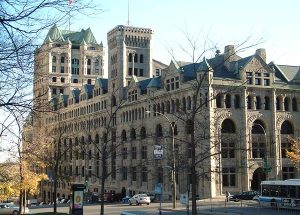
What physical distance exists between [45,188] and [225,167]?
76.9m

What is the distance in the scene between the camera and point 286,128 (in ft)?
240

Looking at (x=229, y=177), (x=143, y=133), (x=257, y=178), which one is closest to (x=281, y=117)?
(x=257, y=178)

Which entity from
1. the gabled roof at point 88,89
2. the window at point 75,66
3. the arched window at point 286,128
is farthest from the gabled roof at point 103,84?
the window at point 75,66

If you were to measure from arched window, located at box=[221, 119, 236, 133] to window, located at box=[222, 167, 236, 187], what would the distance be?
213 inches

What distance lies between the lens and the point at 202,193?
65312 mm

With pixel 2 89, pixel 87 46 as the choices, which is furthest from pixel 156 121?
pixel 87 46

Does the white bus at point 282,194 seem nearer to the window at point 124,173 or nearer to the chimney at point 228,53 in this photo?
Result: the chimney at point 228,53

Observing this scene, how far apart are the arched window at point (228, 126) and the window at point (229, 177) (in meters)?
5.42

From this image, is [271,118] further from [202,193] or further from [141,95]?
[141,95]

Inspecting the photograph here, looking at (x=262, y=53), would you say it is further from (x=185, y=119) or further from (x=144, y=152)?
(x=144, y=152)

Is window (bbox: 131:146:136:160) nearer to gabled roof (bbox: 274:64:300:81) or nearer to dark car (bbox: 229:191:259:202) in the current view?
dark car (bbox: 229:191:259:202)

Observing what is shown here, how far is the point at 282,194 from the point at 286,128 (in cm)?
3000

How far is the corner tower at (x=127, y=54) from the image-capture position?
94.5 m

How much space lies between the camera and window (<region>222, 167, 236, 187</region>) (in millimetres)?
66256
